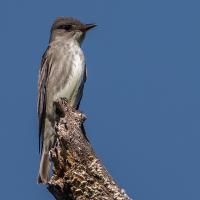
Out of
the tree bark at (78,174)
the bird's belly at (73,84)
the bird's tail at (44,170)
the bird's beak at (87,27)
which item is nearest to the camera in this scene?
the tree bark at (78,174)

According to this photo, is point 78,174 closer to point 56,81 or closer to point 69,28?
point 56,81

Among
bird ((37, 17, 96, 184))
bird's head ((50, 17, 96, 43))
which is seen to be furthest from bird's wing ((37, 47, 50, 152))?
bird's head ((50, 17, 96, 43))

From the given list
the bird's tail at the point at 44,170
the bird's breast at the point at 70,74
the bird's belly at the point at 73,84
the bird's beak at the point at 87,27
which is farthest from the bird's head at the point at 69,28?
the bird's tail at the point at 44,170

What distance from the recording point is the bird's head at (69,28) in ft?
33.3

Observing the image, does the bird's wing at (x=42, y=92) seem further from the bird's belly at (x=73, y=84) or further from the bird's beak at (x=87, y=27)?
the bird's beak at (x=87, y=27)

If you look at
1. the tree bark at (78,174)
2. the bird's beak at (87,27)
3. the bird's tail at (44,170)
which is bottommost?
the tree bark at (78,174)

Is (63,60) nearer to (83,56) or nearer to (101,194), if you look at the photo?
(83,56)

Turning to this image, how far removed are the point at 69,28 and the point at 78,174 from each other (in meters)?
6.05

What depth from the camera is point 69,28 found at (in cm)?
1038

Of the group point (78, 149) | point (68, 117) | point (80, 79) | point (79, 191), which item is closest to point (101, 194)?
point (79, 191)

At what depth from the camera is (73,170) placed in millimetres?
4691

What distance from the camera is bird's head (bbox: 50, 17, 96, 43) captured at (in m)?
10.1

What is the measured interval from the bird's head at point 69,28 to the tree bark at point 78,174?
530 centimetres

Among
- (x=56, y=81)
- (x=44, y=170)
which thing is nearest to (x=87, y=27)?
(x=56, y=81)
